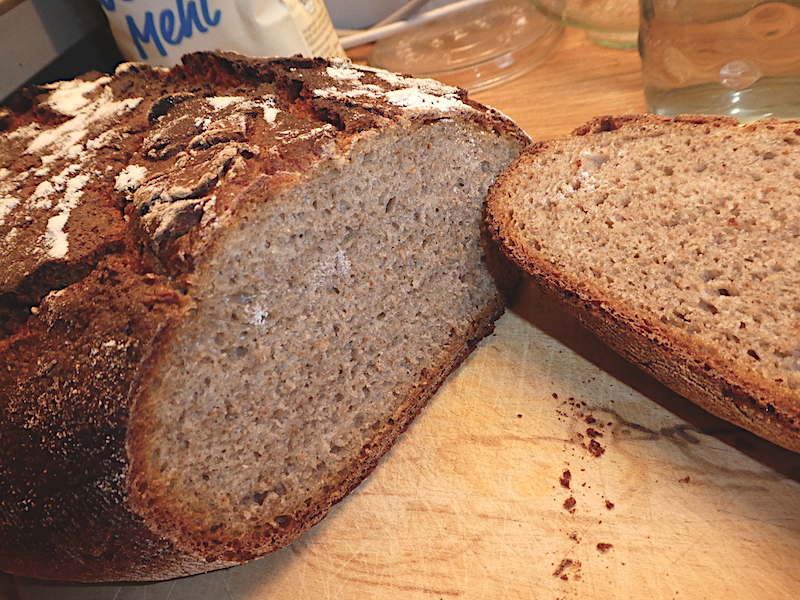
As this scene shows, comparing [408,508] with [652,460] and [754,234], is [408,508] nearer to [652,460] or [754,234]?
[652,460]

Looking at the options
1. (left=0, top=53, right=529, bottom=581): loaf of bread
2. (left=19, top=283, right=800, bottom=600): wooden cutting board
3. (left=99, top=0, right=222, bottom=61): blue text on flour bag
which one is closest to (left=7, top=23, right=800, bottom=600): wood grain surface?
(left=19, top=283, right=800, bottom=600): wooden cutting board

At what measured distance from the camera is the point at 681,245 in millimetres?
1504

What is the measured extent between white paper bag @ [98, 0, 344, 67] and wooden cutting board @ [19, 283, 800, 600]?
159cm

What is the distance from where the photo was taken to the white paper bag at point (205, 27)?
7.61ft

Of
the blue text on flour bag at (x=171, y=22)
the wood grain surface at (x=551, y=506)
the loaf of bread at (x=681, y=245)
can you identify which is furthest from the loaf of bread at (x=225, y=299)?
the blue text on flour bag at (x=171, y=22)

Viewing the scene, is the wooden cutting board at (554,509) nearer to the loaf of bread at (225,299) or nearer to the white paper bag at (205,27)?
the loaf of bread at (225,299)

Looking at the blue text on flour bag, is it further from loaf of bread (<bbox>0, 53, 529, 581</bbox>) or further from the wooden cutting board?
the wooden cutting board

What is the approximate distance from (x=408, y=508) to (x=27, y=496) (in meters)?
0.83

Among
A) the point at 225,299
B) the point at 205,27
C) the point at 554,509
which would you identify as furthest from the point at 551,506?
the point at 205,27

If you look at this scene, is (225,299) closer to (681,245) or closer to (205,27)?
(681,245)

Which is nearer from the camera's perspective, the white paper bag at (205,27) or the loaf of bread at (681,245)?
the loaf of bread at (681,245)

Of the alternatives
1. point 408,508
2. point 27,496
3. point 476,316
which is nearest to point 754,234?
point 476,316

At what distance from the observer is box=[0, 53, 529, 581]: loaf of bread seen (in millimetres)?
1248

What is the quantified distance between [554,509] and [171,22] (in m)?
2.14
